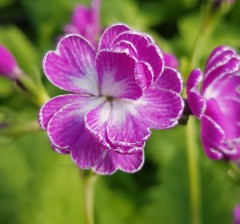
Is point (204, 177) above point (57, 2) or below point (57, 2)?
below

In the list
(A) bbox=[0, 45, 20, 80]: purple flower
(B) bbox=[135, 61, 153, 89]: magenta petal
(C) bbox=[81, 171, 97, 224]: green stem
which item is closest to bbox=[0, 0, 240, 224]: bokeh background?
(A) bbox=[0, 45, 20, 80]: purple flower

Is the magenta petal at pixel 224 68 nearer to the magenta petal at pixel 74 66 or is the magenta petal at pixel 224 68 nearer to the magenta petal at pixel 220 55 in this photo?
the magenta petal at pixel 220 55

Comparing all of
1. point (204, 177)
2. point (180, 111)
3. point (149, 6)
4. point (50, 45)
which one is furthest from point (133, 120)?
point (149, 6)

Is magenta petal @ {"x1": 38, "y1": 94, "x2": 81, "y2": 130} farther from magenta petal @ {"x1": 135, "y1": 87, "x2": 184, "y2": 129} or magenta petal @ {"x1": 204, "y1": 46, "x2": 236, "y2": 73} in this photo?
magenta petal @ {"x1": 204, "y1": 46, "x2": 236, "y2": 73}

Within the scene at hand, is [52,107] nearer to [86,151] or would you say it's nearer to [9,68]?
[86,151]

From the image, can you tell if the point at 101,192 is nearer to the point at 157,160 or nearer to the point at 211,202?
the point at 157,160

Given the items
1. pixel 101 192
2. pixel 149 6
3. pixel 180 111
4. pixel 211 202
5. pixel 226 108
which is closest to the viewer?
pixel 180 111

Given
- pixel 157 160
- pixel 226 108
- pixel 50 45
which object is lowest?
pixel 157 160
